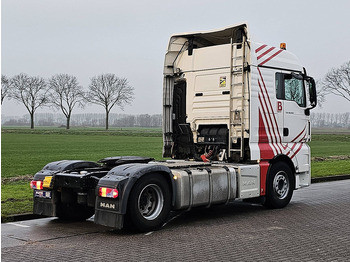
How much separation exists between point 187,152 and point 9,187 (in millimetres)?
5016

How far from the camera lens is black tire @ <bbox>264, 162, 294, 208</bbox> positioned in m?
10.5

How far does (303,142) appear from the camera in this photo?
11.7 meters

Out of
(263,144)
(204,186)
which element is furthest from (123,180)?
(263,144)

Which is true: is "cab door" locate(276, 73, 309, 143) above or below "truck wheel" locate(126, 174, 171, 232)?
above

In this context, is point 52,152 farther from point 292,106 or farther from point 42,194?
point 42,194

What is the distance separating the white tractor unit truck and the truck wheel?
0.02m

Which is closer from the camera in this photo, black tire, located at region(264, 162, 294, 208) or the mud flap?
the mud flap

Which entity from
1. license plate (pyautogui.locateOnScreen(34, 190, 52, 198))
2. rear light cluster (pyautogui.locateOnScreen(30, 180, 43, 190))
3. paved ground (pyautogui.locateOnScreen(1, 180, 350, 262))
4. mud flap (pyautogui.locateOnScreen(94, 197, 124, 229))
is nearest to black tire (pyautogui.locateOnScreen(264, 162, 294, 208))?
paved ground (pyautogui.locateOnScreen(1, 180, 350, 262))

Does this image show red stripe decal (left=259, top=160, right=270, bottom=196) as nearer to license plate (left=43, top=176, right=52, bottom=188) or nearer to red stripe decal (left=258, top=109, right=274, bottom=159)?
red stripe decal (left=258, top=109, right=274, bottom=159)

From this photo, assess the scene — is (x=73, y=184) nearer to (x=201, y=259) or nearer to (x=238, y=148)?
(x=201, y=259)

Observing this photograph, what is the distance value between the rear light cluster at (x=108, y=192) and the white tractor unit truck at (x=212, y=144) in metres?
0.04

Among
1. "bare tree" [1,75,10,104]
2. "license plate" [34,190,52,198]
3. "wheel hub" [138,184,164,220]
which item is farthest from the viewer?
"bare tree" [1,75,10,104]

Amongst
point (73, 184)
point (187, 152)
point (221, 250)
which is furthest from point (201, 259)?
point (187, 152)

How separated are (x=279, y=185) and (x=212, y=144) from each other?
1664 mm
